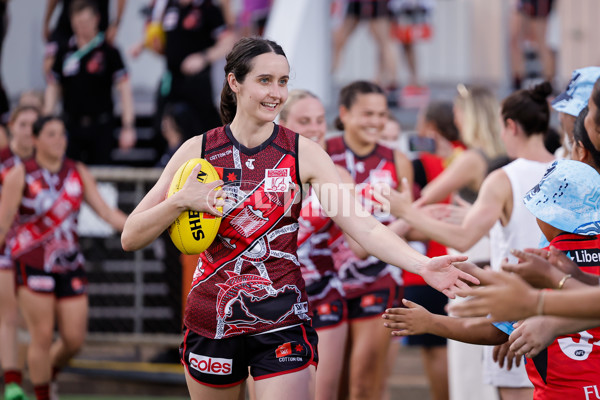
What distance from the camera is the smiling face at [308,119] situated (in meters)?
5.54

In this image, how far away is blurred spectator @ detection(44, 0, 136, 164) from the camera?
1034 cm

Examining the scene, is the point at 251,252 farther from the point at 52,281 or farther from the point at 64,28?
the point at 64,28

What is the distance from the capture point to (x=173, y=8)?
10.0 m

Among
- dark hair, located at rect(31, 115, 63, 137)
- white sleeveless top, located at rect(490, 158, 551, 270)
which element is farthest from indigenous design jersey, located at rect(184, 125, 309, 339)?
dark hair, located at rect(31, 115, 63, 137)

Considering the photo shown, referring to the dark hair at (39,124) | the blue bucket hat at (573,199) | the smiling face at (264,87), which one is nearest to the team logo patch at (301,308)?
the smiling face at (264,87)

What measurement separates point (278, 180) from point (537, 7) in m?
8.11

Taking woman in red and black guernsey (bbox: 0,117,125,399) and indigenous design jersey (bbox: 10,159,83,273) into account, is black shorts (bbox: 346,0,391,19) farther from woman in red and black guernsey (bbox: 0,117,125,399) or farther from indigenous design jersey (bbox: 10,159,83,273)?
indigenous design jersey (bbox: 10,159,83,273)

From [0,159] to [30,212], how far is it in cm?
186

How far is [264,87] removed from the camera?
3.88 meters

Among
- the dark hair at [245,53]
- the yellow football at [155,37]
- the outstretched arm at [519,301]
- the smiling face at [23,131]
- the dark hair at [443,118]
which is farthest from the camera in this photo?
the yellow football at [155,37]

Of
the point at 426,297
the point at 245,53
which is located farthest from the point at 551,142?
the point at 245,53

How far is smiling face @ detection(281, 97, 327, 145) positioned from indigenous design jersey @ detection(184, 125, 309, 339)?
1.65m

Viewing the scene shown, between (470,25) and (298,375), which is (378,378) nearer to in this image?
(298,375)

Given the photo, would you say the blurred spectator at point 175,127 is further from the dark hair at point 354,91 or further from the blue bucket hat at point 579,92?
the blue bucket hat at point 579,92
